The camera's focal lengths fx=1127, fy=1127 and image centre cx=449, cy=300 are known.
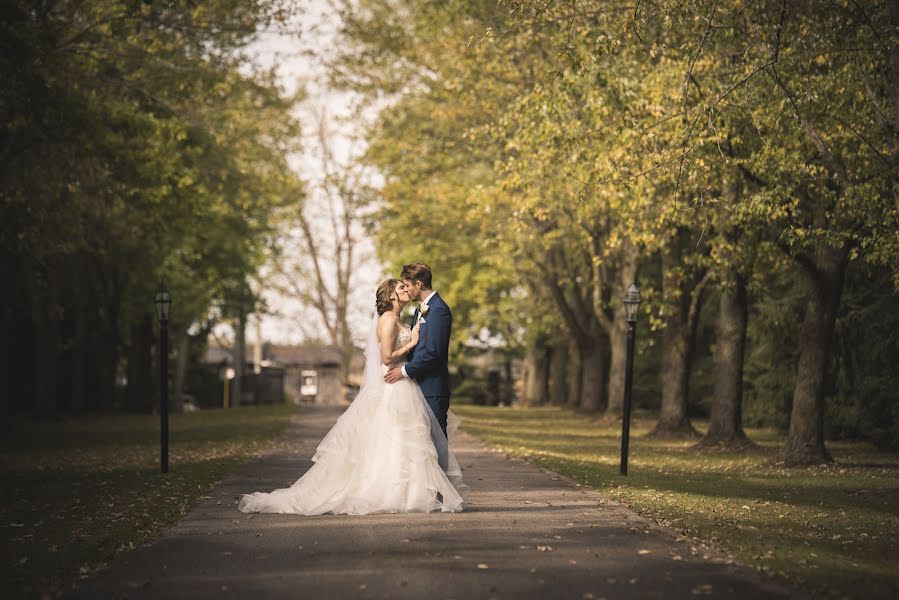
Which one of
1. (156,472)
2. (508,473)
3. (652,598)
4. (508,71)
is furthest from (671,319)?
(652,598)

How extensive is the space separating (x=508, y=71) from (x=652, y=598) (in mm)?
20962

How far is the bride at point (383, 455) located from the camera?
1162cm

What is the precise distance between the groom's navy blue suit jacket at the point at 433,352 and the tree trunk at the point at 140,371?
3501cm

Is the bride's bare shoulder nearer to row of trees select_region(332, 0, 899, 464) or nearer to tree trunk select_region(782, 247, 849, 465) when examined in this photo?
row of trees select_region(332, 0, 899, 464)

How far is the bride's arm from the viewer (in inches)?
471

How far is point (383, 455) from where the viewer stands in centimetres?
1187

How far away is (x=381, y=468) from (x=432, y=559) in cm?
300

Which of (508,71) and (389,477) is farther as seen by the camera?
(508,71)

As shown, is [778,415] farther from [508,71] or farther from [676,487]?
[676,487]

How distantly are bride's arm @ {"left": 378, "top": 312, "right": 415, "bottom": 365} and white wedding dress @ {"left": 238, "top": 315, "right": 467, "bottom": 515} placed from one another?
0.37ft

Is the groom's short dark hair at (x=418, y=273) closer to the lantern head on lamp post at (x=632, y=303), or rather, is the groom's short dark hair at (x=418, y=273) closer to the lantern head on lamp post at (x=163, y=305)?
the lantern head on lamp post at (x=632, y=303)

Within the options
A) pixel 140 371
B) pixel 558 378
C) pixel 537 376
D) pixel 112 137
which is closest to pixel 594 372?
pixel 558 378

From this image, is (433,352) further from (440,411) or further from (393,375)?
(440,411)

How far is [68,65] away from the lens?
70.1 feet
